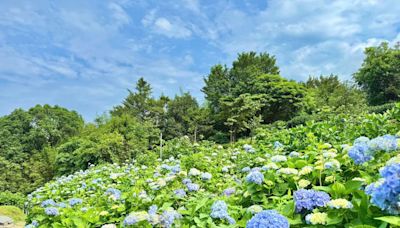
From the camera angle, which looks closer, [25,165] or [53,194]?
[53,194]

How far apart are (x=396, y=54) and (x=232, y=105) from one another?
28.3 ft

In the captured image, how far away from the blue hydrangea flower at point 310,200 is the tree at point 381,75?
1708 centimetres

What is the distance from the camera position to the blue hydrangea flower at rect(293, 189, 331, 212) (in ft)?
3.96

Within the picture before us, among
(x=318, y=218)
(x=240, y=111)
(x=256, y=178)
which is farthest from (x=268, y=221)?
(x=240, y=111)

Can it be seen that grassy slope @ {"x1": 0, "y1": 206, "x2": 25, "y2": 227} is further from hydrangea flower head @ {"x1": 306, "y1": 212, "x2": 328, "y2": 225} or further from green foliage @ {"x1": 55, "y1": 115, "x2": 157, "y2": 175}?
hydrangea flower head @ {"x1": 306, "y1": 212, "x2": 328, "y2": 225}

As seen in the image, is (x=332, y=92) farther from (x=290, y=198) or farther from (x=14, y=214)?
(x=290, y=198)

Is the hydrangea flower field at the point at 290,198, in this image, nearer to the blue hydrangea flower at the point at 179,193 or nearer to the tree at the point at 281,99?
the blue hydrangea flower at the point at 179,193

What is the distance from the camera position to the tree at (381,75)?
Result: 16531 mm

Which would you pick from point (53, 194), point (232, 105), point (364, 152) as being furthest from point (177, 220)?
point (232, 105)

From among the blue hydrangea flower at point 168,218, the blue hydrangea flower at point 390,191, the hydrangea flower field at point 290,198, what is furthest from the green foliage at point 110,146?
the blue hydrangea flower at point 390,191

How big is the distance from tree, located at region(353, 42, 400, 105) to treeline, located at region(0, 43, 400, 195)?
0.04 meters

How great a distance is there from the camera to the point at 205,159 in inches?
161

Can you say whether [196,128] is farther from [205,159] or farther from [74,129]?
[205,159]

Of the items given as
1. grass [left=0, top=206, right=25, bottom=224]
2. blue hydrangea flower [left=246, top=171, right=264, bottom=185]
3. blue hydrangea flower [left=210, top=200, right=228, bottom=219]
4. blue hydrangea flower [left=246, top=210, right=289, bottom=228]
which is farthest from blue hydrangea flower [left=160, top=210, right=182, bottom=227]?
grass [left=0, top=206, right=25, bottom=224]
